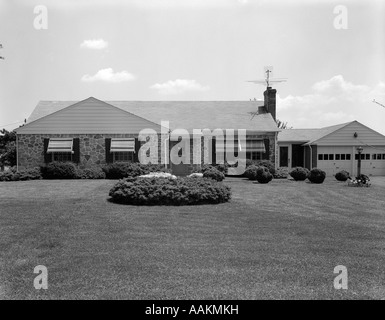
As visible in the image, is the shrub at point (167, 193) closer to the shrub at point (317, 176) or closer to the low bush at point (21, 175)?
the shrub at point (317, 176)

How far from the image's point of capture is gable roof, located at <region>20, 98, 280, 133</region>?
1035 inches

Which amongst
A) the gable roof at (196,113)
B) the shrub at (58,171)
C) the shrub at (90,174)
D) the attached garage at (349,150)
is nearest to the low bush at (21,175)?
the shrub at (58,171)

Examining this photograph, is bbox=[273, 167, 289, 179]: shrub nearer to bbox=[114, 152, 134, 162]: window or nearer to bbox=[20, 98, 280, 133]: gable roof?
bbox=[20, 98, 280, 133]: gable roof

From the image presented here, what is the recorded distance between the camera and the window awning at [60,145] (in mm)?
23328

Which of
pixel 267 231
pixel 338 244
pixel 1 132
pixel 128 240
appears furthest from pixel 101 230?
pixel 1 132

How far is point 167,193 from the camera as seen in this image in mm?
12562

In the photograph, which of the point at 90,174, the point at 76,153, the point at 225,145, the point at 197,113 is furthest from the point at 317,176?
the point at 76,153

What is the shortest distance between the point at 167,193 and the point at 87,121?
1326 cm

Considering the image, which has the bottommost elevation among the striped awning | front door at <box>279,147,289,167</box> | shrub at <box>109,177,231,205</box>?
shrub at <box>109,177,231,205</box>

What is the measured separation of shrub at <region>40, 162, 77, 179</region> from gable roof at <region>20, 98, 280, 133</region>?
4.08m

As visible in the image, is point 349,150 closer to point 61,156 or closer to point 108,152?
point 108,152

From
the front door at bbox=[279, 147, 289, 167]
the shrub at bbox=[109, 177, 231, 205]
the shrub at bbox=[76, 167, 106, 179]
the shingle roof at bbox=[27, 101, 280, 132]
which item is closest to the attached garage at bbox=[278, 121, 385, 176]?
the front door at bbox=[279, 147, 289, 167]
